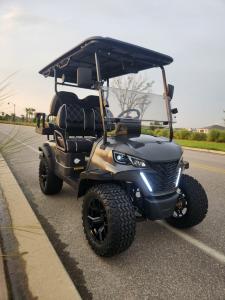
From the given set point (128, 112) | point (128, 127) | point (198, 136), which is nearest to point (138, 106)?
point (128, 112)

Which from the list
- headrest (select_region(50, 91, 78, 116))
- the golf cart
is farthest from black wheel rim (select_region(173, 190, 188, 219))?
headrest (select_region(50, 91, 78, 116))

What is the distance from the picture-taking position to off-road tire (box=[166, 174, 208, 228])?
3.74 m

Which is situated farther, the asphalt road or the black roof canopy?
the black roof canopy

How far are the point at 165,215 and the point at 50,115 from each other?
3.06 meters

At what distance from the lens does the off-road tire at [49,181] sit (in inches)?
204

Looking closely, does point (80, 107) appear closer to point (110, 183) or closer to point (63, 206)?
point (63, 206)

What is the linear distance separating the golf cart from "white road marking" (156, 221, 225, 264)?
10cm

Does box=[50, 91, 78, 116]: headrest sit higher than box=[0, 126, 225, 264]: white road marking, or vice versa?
box=[50, 91, 78, 116]: headrest

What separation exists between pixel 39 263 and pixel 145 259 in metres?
1.11

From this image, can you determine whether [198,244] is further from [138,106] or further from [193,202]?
[138,106]

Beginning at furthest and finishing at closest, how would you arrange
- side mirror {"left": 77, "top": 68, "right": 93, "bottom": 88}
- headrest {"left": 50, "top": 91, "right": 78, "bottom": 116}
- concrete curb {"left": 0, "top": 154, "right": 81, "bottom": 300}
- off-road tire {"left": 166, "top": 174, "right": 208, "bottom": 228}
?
headrest {"left": 50, "top": 91, "right": 78, "bottom": 116}
off-road tire {"left": 166, "top": 174, "right": 208, "bottom": 228}
side mirror {"left": 77, "top": 68, "right": 93, "bottom": 88}
concrete curb {"left": 0, "top": 154, "right": 81, "bottom": 300}

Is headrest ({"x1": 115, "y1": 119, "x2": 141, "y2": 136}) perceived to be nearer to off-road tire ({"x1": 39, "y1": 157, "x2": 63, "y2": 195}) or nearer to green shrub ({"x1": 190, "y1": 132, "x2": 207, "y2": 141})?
off-road tire ({"x1": 39, "y1": 157, "x2": 63, "y2": 195})

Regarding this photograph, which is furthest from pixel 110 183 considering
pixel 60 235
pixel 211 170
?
pixel 211 170

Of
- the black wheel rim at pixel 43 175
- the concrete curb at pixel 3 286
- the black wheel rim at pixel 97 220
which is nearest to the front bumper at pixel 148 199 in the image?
the black wheel rim at pixel 97 220
